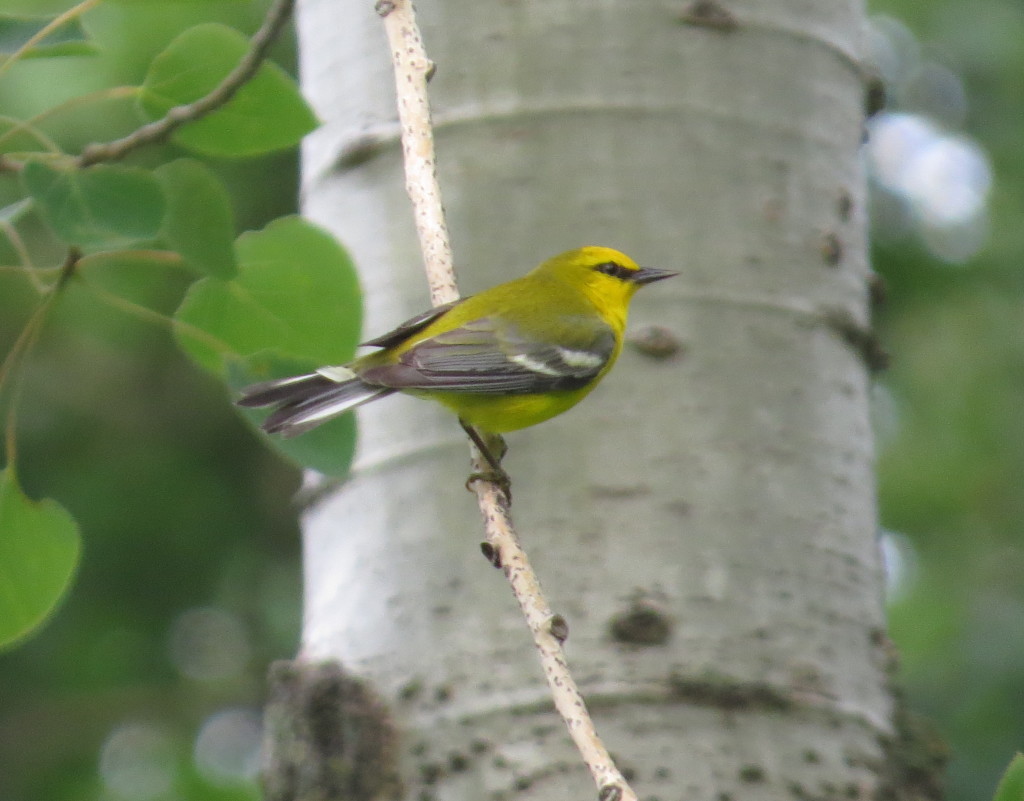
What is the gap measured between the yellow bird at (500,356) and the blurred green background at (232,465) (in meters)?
3.13

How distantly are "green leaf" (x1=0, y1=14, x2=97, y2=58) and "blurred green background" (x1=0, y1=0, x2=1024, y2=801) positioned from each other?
402 centimetres

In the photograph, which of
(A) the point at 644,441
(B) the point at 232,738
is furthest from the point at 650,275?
(B) the point at 232,738

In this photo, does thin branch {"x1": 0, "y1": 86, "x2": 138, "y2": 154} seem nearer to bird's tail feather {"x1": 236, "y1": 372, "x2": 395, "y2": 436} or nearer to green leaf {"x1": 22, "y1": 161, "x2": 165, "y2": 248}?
green leaf {"x1": 22, "y1": 161, "x2": 165, "y2": 248}

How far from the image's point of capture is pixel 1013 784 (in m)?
1.16

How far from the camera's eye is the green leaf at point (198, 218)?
1634 mm

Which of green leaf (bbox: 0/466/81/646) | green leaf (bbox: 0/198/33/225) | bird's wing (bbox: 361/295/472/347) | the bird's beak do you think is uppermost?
the bird's beak

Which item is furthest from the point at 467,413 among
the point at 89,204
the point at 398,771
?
the point at 89,204

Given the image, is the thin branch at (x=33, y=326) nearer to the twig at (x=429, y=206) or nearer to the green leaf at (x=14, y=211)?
the green leaf at (x=14, y=211)

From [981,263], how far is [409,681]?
5.13m

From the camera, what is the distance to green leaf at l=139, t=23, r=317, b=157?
5.78 ft

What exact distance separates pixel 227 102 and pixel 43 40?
27 cm

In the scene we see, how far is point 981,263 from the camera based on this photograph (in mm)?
6395

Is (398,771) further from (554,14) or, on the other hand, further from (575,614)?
(554,14)

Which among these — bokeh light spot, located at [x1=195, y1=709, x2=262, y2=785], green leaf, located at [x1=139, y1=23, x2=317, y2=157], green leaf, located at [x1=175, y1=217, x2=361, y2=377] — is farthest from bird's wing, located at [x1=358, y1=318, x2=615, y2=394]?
bokeh light spot, located at [x1=195, y1=709, x2=262, y2=785]
